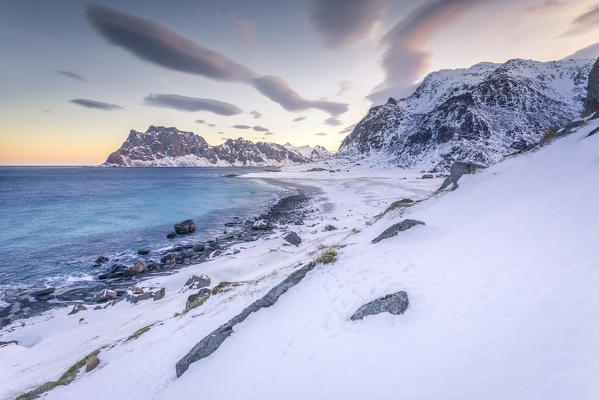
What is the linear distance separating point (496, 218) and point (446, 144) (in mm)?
130095

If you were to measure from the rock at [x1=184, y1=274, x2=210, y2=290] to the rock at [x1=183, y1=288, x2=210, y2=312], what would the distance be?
1.68 metres

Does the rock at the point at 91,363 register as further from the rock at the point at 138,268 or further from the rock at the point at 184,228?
the rock at the point at 184,228

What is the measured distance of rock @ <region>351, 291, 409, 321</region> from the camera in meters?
6.96

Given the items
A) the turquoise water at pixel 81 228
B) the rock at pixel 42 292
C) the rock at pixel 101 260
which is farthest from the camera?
the rock at pixel 101 260

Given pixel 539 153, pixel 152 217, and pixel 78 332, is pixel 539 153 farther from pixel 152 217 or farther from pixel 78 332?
pixel 152 217

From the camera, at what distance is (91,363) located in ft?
36.2

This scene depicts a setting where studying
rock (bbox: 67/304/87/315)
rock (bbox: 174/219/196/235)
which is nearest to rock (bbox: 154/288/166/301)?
rock (bbox: 67/304/87/315)

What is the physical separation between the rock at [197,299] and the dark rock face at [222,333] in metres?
5.74

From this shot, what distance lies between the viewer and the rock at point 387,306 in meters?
6.96

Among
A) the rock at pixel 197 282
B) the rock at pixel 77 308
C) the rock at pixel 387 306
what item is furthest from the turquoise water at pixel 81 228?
the rock at pixel 387 306

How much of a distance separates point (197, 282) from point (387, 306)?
1655 centimetres

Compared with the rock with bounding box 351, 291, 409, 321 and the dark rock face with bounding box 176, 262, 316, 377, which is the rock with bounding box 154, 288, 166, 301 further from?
the rock with bounding box 351, 291, 409, 321

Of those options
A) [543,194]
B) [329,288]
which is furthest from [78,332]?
[543,194]

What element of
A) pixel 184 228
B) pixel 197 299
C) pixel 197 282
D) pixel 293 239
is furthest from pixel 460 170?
pixel 184 228
